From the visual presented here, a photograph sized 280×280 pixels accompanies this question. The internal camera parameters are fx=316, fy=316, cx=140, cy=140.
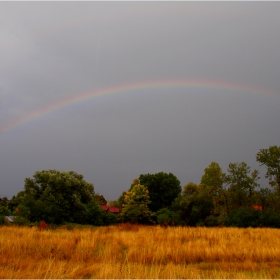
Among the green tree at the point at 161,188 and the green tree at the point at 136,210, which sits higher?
the green tree at the point at 161,188

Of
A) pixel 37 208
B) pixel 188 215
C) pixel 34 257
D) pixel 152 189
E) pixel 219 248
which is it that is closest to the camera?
pixel 34 257

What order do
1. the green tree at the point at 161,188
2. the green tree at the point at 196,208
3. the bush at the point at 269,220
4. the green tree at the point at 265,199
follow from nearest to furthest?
1. the bush at the point at 269,220
2. the green tree at the point at 265,199
3. the green tree at the point at 196,208
4. the green tree at the point at 161,188

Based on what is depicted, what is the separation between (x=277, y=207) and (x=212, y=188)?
9366 mm

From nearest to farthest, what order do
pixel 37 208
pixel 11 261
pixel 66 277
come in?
pixel 66 277 → pixel 11 261 → pixel 37 208

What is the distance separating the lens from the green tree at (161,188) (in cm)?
6681

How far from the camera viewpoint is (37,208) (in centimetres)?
2848

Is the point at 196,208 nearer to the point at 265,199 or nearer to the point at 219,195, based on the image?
the point at 219,195

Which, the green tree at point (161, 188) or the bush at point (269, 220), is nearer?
the bush at point (269, 220)

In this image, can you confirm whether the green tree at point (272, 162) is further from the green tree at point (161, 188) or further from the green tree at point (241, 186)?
the green tree at point (161, 188)

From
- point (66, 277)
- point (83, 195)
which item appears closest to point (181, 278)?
point (66, 277)

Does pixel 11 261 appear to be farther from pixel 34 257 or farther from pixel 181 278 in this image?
pixel 181 278

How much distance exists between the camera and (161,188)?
67.6 metres

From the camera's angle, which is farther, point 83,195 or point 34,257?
point 83,195

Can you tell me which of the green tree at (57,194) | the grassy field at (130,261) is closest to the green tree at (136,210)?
the green tree at (57,194)
